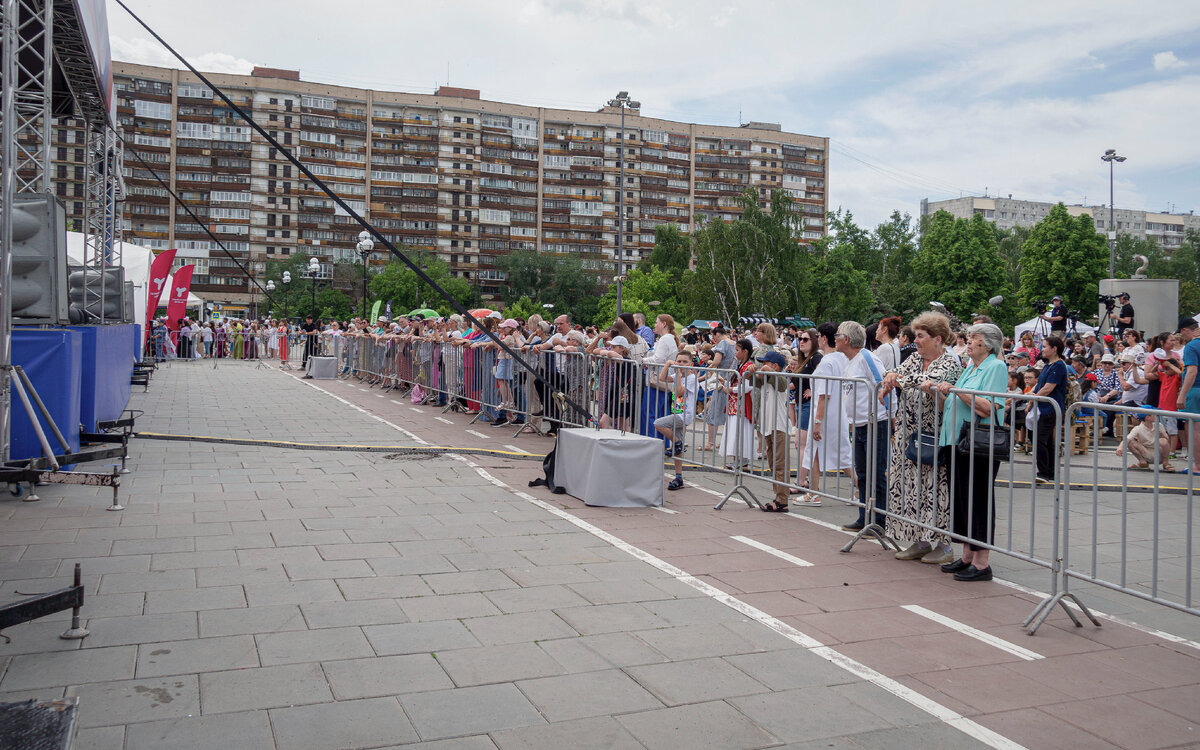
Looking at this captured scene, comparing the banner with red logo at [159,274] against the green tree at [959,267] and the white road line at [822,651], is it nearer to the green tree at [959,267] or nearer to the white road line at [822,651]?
the white road line at [822,651]

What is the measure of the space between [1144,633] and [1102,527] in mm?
3210

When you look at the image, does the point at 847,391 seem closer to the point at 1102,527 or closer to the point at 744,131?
the point at 1102,527

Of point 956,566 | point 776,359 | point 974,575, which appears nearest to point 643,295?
point 776,359

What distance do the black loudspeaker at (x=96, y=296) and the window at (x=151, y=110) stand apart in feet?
341

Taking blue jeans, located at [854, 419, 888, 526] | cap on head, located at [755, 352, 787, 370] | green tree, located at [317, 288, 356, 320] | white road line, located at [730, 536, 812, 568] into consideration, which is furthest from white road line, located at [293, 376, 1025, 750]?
green tree, located at [317, 288, 356, 320]

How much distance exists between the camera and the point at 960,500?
21.3 feet

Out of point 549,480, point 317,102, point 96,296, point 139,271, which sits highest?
point 317,102

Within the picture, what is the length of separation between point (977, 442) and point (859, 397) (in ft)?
6.79

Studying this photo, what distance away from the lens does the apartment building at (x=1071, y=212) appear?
543 feet

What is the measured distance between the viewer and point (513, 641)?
4824 mm

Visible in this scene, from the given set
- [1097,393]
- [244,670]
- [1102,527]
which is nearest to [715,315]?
[1097,393]

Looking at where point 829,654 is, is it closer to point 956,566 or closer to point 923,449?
point 956,566

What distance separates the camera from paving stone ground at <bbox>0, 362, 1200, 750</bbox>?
3832 mm

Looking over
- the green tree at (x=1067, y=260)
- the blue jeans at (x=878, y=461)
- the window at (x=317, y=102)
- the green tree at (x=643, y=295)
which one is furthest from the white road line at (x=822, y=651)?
the window at (x=317, y=102)
